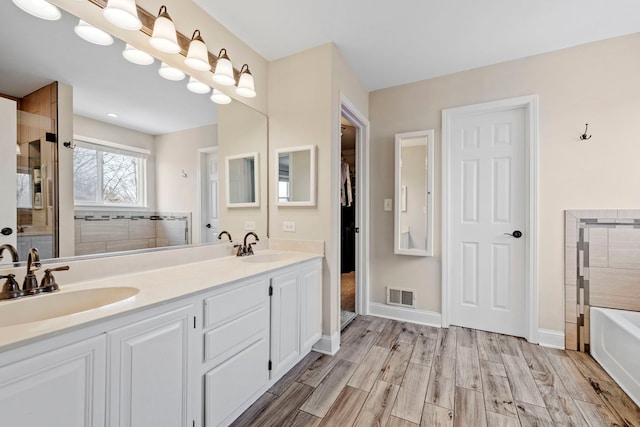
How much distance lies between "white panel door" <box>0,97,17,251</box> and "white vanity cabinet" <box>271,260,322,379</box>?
1187 millimetres

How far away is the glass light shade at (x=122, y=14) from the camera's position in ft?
4.13

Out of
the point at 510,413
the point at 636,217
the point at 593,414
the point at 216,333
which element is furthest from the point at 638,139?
the point at 216,333

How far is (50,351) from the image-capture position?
0.77m

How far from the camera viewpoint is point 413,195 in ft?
9.24

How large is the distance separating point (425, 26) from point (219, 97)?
5.33 ft

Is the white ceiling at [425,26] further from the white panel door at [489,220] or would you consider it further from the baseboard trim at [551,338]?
the baseboard trim at [551,338]

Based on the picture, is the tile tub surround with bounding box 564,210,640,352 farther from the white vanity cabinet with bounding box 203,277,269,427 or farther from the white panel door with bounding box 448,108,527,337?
the white vanity cabinet with bounding box 203,277,269,427

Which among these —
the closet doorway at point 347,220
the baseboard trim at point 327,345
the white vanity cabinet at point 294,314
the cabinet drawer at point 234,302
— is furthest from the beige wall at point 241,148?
the closet doorway at point 347,220

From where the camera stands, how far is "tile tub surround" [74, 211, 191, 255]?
1327 mm

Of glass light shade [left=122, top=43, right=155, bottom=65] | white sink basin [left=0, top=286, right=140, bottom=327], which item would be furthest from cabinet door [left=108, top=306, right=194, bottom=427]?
glass light shade [left=122, top=43, right=155, bottom=65]

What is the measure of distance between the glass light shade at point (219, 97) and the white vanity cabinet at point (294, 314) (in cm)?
134

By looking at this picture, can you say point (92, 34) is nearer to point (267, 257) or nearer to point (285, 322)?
point (267, 257)

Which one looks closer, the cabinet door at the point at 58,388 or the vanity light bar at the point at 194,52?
the cabinet door at the point at 58,388

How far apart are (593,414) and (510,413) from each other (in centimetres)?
46
